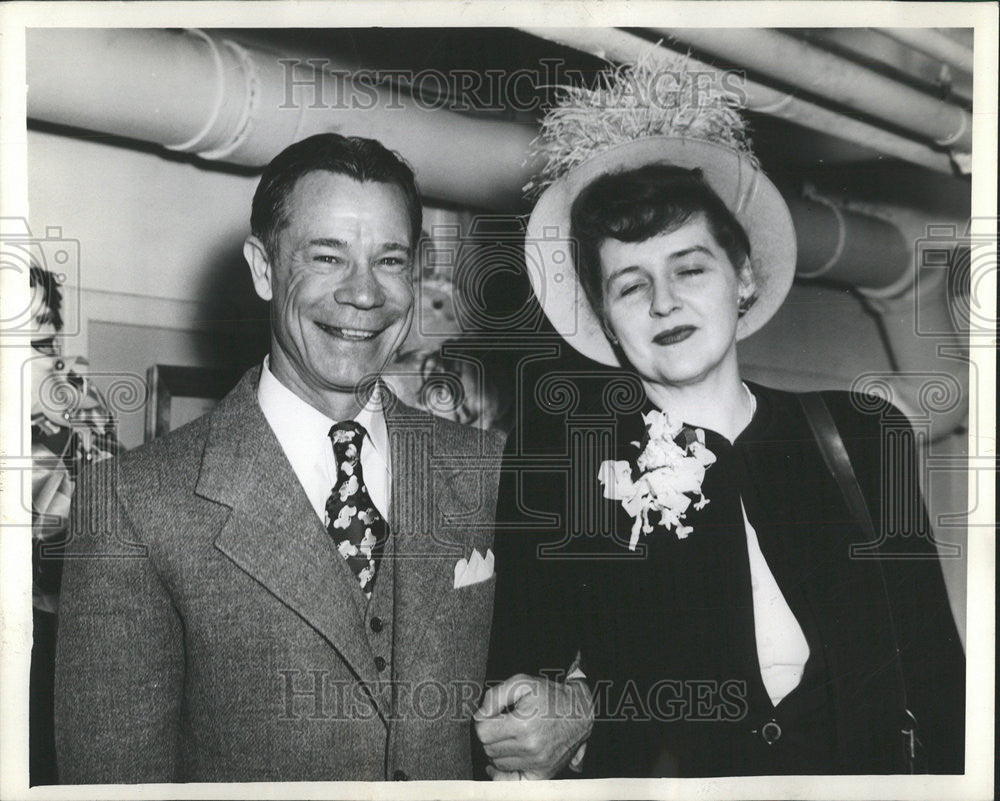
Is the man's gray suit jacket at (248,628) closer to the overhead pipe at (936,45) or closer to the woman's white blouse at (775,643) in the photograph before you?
the woman's white blouse at (775,643)

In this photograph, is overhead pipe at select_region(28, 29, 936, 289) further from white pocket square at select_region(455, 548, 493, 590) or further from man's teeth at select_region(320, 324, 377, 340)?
white pocket square at select_region(455, 548, 493, 590)

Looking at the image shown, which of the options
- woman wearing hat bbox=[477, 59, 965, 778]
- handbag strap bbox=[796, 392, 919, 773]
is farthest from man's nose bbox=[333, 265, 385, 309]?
handbag strap bbox=[796, 392, 919, 773]

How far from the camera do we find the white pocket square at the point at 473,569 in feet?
7.30

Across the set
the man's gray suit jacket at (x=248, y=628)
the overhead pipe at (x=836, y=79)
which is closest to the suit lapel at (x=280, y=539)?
the man's gray suit jacket at (x=248, y=628)

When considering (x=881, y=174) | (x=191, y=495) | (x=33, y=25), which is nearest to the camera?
(x=191, y=495)

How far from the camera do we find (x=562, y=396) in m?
2.31

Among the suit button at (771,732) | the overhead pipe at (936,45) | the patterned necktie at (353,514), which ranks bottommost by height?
the suit button at (771,732)

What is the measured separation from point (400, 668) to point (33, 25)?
1.67m

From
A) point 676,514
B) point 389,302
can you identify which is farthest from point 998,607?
point 389,302

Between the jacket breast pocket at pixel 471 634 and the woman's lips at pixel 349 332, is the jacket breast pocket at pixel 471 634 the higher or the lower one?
the lower one

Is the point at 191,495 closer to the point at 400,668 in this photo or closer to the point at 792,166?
the point at 400,668

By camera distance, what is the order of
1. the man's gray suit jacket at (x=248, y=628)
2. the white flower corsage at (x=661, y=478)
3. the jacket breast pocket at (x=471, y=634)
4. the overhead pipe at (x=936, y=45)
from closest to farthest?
the man's gray suit jacket at (x=248, y=628), the jacket breast pocket at (x=471, y=634), the white flower corsage at (x=661, y=478), the overhead pipe at (x=936, y=45)

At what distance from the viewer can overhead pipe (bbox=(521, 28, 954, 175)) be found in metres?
2.31

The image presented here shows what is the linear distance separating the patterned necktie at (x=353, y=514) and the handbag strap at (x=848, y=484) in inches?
41.3
